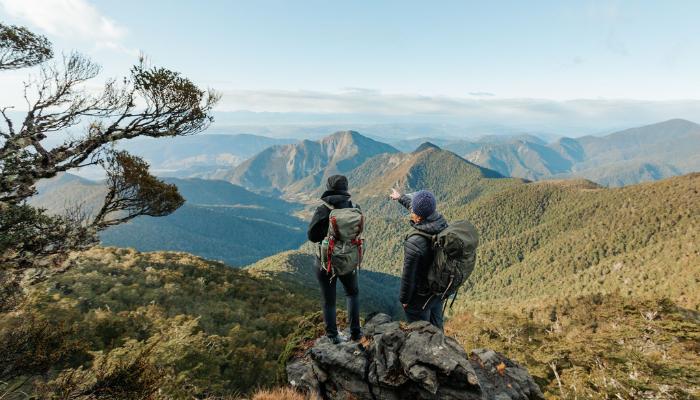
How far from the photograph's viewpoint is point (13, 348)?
8664 mm

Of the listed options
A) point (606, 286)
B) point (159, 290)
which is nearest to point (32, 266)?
point (159, 290)

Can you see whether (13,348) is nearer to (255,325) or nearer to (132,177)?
(132,177)

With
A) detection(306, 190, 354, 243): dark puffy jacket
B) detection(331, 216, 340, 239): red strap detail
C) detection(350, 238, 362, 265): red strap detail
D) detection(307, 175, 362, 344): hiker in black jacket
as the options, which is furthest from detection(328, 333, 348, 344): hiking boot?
detection(331, 216, 340, 239): red strap detail

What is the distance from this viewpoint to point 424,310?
26.3 ft

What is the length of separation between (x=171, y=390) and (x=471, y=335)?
53.5 feet

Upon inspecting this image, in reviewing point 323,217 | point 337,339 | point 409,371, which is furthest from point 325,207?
point 409,371

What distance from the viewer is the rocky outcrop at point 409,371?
6633 millimetres

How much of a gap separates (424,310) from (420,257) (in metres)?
1.64

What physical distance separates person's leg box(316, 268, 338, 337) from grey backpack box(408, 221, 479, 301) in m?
2.45

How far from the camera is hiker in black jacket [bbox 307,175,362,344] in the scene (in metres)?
8.15

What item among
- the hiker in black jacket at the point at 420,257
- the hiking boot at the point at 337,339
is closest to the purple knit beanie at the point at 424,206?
the hiker in black jacket at the point at 420,257

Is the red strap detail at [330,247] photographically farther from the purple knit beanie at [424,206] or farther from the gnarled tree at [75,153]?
the gnarled tree at [75,153]

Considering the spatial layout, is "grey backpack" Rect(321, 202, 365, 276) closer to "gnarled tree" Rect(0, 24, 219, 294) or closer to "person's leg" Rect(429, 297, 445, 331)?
"person's leg" Rect(429, 297, 445, 331)

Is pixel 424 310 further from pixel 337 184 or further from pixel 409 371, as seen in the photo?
pixel 337 184
